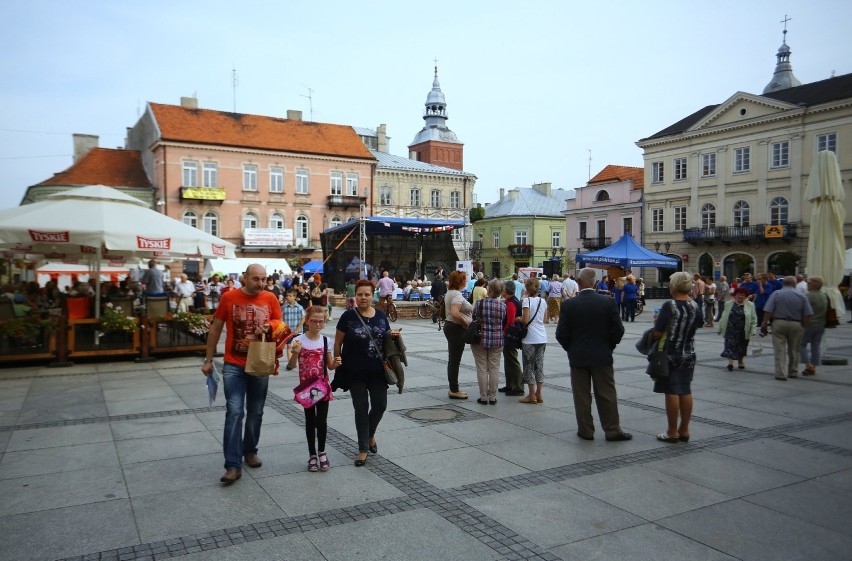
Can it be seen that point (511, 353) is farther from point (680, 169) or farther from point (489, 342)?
point (680, 169)

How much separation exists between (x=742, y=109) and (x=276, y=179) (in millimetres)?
35196

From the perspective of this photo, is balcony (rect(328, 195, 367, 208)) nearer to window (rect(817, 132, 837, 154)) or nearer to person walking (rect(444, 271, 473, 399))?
window (rect(817, 132, 837, 154))

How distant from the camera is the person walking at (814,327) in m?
10.5

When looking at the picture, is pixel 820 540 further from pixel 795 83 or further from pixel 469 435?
pixel 795 83

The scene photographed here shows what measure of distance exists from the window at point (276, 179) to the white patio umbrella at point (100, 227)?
37.8m

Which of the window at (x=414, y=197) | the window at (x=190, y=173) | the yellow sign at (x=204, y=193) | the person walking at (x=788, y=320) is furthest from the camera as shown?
the window at (x=414, y=197)

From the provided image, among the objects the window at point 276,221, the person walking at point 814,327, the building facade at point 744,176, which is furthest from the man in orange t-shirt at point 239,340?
the window at point 276,221

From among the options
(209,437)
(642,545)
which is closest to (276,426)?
(209,437)

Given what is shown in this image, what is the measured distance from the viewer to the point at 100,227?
1061 centimetres

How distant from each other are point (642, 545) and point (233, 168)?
48023 millimetres

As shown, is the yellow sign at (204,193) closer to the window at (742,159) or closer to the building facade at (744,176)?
the building facade at (744,176)

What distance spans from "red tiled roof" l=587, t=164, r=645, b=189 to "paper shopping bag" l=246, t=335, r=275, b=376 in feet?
170

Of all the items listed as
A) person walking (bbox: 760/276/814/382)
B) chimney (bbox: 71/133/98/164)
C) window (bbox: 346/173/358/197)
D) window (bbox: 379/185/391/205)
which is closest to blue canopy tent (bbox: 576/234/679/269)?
person walking (bbox: 760/276/814/382)

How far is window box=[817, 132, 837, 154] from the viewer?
126 ft
